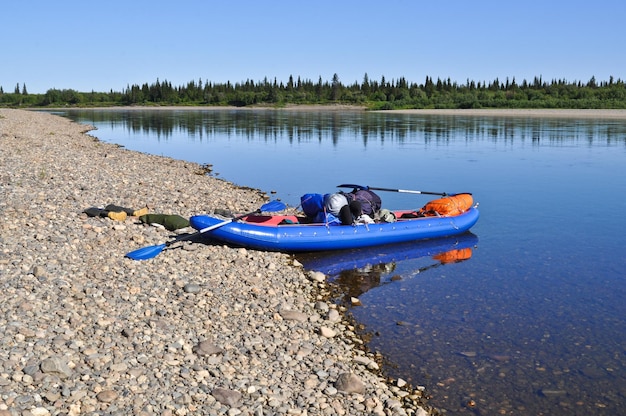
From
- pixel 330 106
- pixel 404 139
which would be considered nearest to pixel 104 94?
pixel 330 106

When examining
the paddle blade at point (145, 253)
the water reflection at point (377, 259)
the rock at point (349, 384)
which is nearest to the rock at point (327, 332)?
the rock at point (349, 384)

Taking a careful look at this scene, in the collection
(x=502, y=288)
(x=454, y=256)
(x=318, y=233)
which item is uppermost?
(x=318, y=233)

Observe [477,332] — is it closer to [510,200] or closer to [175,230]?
[175,230]

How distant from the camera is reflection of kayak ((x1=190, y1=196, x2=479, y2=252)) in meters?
10.6

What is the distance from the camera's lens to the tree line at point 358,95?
97625 millimetres

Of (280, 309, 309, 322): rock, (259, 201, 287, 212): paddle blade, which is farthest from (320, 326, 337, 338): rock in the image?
(259, 201, 287, 212): paddle blade

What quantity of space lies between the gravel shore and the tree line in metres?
89.5

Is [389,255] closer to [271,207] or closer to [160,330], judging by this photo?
[271,207]

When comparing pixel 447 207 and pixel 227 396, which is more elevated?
pixel 447 207

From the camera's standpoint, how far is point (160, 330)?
667 cm

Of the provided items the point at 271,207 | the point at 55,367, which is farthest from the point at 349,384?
the point at 271,207

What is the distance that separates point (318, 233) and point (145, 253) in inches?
132

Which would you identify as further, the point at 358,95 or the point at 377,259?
the point at 358,95

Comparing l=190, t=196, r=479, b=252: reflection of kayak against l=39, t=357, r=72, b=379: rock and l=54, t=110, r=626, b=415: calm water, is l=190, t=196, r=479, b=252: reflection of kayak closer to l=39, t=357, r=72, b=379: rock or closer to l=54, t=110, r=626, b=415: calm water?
l=54, t=110, r=626, b=415: calm water
